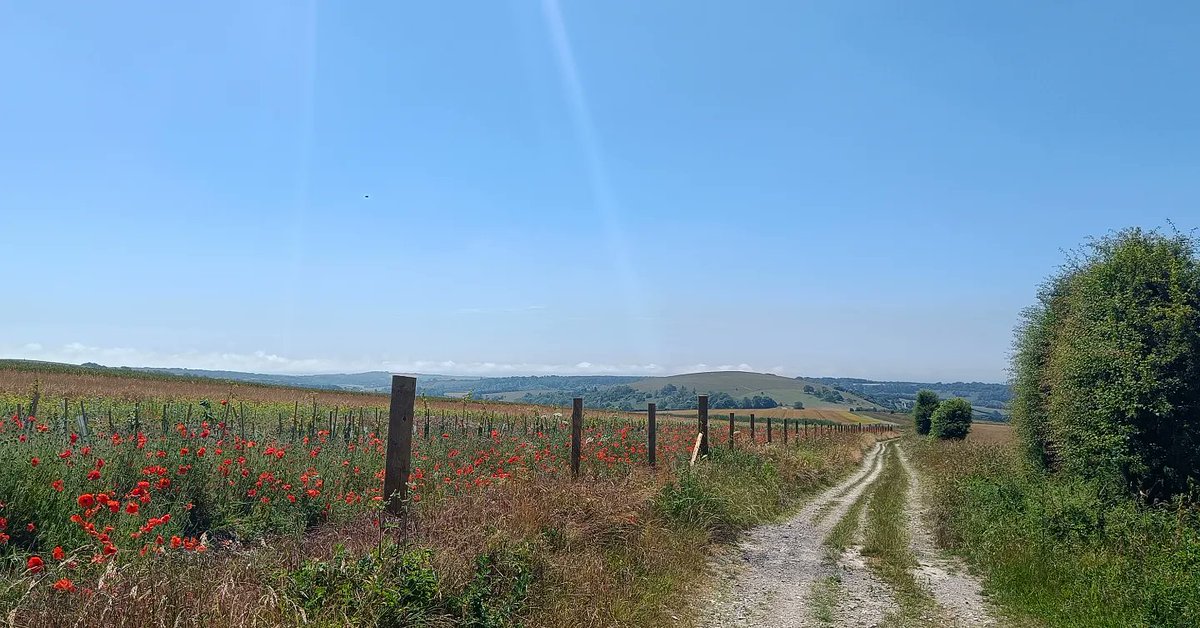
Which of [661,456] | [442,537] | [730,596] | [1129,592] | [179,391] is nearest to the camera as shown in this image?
[442,537]

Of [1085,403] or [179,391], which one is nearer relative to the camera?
[1085,403]

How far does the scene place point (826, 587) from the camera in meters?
8.09

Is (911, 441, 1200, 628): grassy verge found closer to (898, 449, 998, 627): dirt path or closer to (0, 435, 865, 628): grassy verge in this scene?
(898, 449, 998, 627): dirt path

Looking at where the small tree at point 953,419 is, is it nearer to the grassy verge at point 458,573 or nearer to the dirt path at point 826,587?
the dirt path at point 826,587

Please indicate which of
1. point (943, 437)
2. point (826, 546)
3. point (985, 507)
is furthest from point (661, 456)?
point (943, 437)

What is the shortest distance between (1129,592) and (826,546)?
4134 millimetres

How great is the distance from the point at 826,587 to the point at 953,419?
4455cm

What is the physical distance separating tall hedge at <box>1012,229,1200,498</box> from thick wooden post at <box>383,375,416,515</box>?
10.5 meters

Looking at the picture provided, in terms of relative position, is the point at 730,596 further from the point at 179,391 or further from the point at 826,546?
the point at 179,391

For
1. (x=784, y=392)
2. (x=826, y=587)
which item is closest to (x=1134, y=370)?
(x=826, y=587)

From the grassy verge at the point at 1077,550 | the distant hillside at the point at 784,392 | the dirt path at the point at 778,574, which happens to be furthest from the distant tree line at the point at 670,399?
the grassy verge at the point at 1077,550

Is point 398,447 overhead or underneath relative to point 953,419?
overhead

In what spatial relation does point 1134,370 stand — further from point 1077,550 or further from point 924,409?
point 924,409

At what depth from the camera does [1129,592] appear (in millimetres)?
6867
